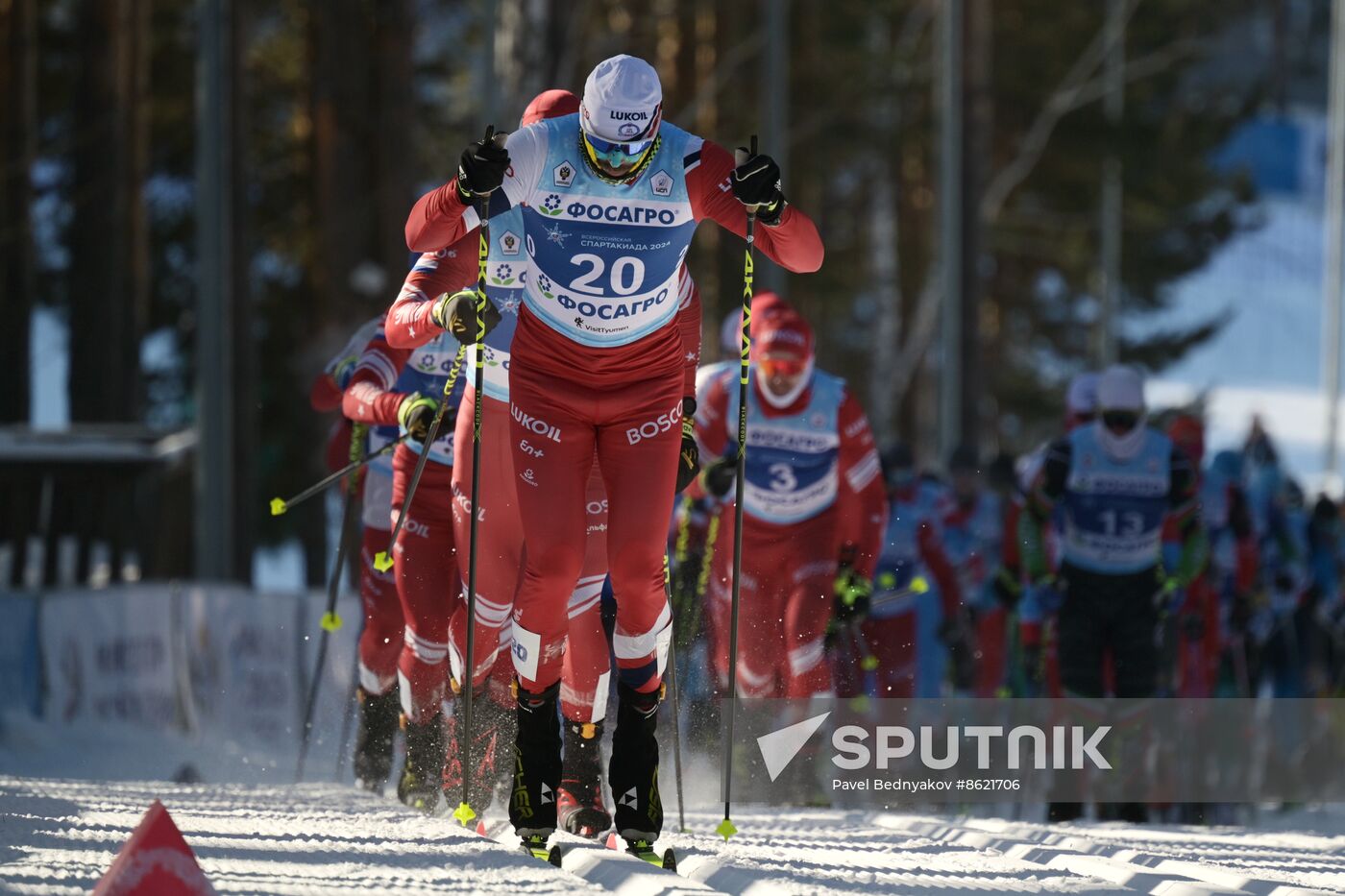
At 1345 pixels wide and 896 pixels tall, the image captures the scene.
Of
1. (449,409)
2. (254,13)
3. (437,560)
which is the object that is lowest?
(437,560)

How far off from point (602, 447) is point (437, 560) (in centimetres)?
237

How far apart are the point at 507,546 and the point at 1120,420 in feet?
14.4

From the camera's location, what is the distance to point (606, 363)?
7336 mm

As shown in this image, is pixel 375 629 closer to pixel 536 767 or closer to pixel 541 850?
pixel 536 767

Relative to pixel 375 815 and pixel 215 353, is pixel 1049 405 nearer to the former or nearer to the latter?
pixel 215 353

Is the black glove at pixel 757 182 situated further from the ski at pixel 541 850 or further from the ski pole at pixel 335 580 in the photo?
the ski pole at pixel 335 580

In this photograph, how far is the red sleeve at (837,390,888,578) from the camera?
1105cm

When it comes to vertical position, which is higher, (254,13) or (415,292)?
(254,13)

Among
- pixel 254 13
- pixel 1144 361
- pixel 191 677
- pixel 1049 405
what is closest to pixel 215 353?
pixel 191 677

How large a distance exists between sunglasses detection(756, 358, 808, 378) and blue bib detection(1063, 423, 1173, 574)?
5.23 feet

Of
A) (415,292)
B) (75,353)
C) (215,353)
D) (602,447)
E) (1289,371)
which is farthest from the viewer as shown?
(1289,371)

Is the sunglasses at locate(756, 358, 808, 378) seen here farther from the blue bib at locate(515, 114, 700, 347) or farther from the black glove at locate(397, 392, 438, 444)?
the blue bib at locate(515, 114, 700, 347)

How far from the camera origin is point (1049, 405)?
1594 inches

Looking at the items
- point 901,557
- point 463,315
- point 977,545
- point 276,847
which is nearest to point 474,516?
point 463,315
